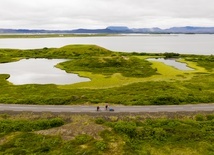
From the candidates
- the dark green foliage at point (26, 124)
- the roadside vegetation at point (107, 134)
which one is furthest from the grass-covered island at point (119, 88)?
the dark green foliage at point (26, 124)

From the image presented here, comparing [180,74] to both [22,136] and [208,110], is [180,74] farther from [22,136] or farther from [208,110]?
[22,136]

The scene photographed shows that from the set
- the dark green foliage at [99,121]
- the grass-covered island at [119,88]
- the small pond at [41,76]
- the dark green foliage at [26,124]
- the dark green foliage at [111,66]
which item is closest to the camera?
the dark green foliage at [26,124]

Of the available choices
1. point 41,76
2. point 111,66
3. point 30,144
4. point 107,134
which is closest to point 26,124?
point 30,144

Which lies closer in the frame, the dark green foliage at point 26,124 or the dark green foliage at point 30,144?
the dark green foliage at point 30,144

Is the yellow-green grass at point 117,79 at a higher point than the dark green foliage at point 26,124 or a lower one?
higher

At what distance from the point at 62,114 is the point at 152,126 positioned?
838 inches

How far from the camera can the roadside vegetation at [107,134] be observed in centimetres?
4725

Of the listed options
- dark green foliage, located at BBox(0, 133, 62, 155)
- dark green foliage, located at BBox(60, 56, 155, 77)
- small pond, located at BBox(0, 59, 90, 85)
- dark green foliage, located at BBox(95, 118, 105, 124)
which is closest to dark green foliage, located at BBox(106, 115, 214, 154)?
dark green foliage, located at BBox(95, 118, 105, 124)

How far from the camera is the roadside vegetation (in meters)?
47.2

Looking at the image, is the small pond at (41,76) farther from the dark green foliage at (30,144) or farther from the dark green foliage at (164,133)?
the dark green foliage at (164,133)

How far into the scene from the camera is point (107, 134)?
52156mm

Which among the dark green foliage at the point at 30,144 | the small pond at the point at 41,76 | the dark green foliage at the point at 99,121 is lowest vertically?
the dark green foliage at the point at 30,144

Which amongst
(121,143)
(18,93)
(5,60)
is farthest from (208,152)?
(5,60)

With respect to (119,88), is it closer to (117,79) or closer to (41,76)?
(117,79)
